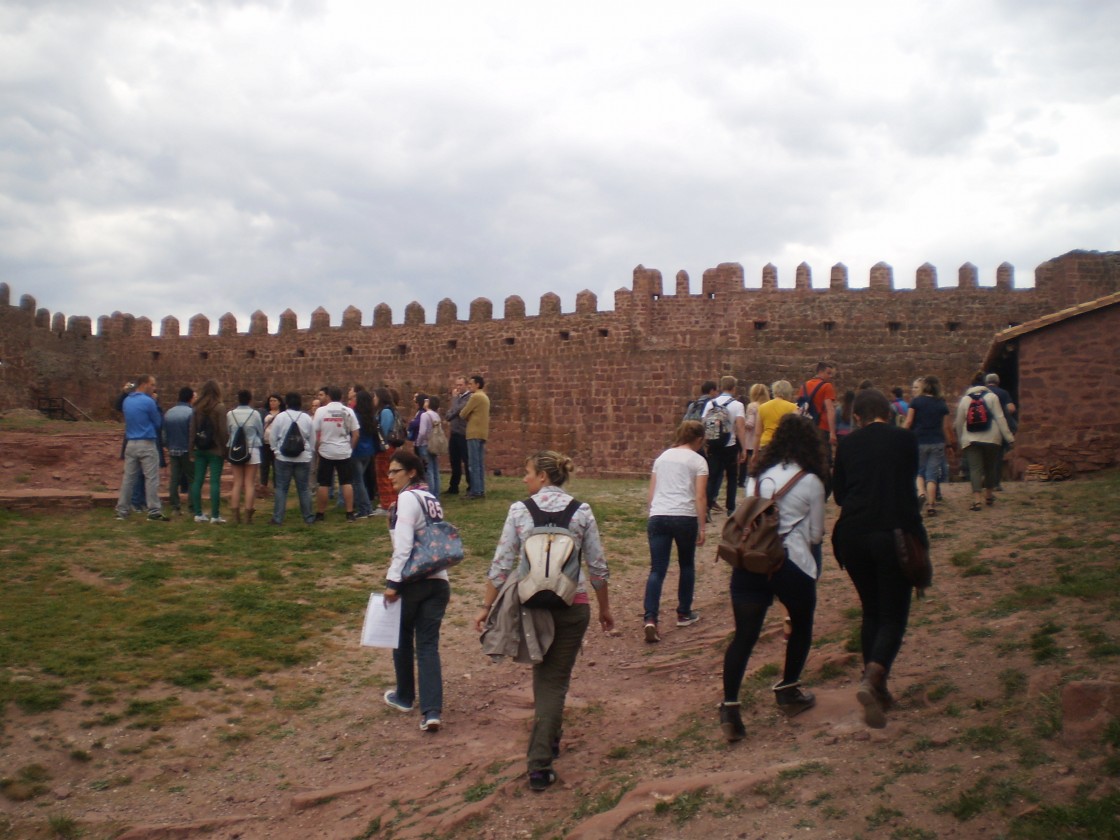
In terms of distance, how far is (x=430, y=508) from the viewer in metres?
6.33

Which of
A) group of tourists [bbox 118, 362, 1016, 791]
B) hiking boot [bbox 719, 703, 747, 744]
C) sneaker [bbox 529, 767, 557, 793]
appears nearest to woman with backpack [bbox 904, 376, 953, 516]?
group of tourists [bbox 118, 362, 1016, 791]

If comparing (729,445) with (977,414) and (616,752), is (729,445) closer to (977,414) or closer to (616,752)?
(977,414)

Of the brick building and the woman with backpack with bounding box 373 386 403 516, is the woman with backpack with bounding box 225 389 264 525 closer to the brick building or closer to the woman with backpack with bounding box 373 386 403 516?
the woman with backpack with bounding box 373 386 403 516

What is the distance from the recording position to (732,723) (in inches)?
207

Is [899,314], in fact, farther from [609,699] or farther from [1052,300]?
[609,699]

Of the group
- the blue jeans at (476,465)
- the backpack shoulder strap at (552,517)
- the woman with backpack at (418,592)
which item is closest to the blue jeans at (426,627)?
the woman with backpack at (418,592)

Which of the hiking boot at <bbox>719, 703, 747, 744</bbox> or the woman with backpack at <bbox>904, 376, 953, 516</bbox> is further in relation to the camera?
the woman with backpack at <bbox>904, 376, 953, 516</bbox>

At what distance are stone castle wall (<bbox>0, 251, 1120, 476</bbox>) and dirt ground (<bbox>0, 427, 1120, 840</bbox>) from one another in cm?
1292

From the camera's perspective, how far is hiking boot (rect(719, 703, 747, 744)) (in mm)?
5238

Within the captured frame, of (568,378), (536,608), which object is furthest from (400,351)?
(536,608)

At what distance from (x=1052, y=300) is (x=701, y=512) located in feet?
66.2

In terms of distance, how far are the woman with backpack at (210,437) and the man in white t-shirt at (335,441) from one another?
1.00m

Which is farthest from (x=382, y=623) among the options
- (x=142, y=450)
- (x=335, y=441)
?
(x=142, y=450)

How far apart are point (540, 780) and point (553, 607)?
0.85 meters
